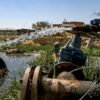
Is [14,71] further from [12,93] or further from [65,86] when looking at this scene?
[65,86]

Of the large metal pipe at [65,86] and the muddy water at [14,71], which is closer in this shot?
the large metal pipe at [65,86]

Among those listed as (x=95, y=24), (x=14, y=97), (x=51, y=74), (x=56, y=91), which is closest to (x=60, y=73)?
A: (x=51, y=74)

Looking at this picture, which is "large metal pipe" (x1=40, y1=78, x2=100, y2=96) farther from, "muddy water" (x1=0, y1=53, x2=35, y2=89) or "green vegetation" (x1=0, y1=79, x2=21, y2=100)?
"muddy water" (x1=0, y1=53, x2=35, y2=89)

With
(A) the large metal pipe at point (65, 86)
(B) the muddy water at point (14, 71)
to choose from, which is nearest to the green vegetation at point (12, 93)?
(B) the muddy water at point (14, 71)

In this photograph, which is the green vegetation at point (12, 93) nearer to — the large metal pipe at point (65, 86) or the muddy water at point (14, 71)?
the muddy water at point (14, 71)

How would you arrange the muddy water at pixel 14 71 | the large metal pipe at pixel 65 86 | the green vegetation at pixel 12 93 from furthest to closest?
the muddy water at pixel 14 71
the green vegetation at pixel 12 93
the large metal pipe at pixel 65 86

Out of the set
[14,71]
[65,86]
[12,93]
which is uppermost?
[65,86]

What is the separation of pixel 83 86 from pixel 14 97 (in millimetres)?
1789

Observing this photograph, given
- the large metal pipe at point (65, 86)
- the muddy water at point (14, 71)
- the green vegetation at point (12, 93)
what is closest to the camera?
the large metal pipe at point (65, 86)

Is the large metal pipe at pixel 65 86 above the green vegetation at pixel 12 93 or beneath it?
above

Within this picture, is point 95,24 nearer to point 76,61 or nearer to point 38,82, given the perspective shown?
point 38,82

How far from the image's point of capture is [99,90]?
342 cm

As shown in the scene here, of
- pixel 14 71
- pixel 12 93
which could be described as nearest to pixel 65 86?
pixel 12 93

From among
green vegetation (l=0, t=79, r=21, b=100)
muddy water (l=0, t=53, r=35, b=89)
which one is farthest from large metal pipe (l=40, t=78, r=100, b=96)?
muddy water (l=0, t=53, r=35, b=89)
